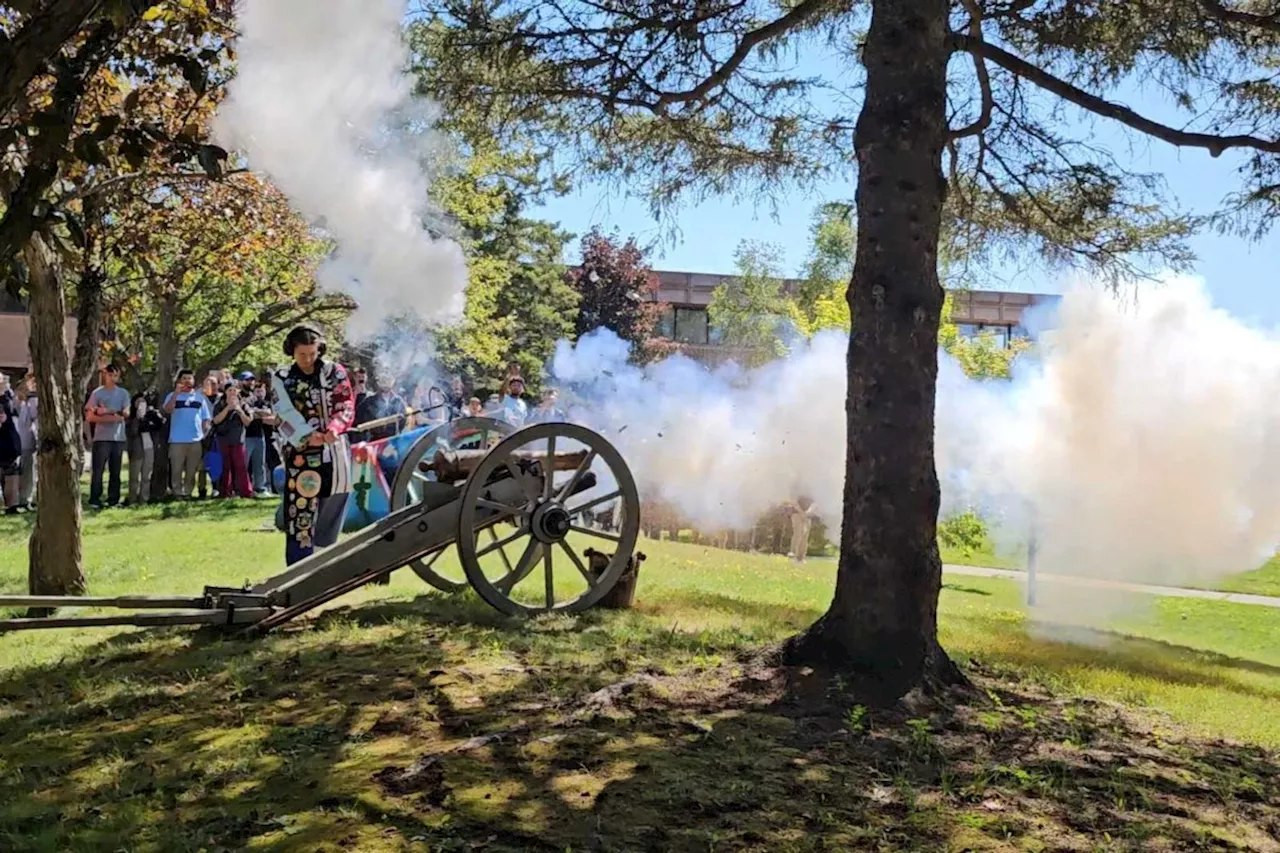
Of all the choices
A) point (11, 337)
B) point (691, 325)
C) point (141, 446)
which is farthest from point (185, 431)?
point (691, 325)

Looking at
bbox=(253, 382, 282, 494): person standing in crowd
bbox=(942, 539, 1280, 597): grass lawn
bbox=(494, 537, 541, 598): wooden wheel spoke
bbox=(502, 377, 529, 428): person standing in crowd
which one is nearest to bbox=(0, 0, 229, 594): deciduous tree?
bbox=(494, 537, 541, 598): wooden wheel spoke

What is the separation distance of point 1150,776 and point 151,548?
8.62 meters

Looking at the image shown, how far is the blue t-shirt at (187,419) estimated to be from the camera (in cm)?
1405

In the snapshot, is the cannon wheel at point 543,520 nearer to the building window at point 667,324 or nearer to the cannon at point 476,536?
the cannon at point 476,536

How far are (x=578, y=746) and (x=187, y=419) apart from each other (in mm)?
11296

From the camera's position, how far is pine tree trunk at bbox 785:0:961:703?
5152mm

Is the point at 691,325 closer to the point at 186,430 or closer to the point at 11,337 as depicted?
the point at 11,337

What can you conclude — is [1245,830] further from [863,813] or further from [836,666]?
[836,666]

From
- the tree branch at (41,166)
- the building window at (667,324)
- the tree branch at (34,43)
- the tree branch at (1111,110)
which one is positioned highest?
the building window at (667,324)

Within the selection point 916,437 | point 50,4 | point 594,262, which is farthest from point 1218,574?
point 594,262

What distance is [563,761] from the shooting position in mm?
4000

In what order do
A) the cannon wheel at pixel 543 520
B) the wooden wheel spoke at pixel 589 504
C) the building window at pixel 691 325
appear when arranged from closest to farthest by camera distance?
the cannon wheel at pixel 543 520, the wooden wheel spoke at pixel 589 504, the building window at pixel 691 325

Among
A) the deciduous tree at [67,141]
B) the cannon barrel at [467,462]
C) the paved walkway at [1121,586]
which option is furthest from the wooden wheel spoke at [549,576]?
the paved walkway at [1121,586]

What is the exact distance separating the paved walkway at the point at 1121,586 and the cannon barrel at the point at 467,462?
8.64m
